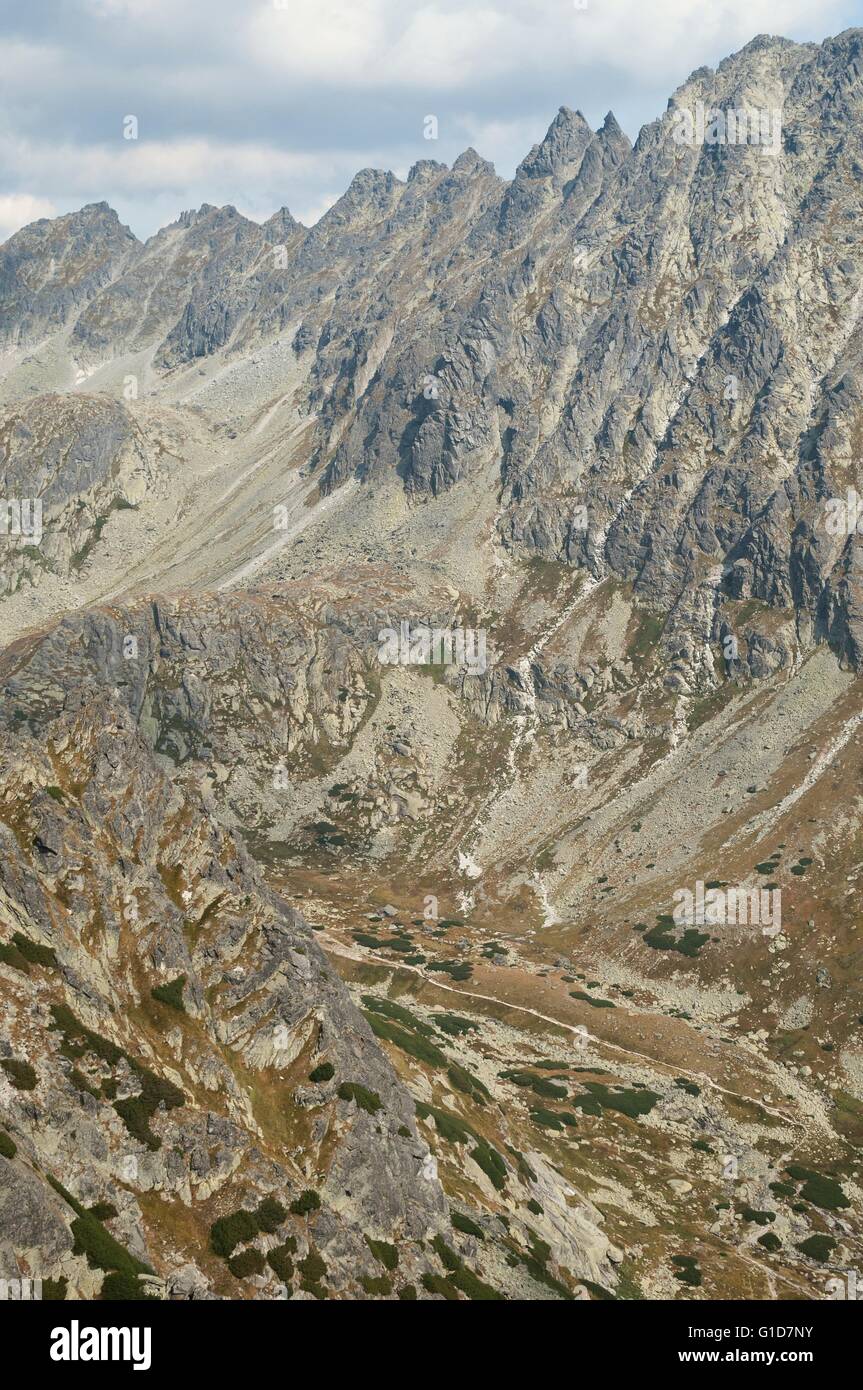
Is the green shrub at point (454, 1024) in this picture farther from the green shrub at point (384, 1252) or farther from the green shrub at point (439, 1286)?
the green shrub at point (384, 1252)

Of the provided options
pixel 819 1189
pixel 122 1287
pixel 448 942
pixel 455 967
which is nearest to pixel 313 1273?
pixel 122 1287

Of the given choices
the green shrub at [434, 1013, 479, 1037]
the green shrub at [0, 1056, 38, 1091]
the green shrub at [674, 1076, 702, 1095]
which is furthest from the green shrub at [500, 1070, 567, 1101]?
the green shrub at [0, 1056, 38, 1091]

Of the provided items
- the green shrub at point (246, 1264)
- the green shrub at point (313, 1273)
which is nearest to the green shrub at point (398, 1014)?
the green shrub at point (313, 1273)

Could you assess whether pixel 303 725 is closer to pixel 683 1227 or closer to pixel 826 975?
pixel 826 975

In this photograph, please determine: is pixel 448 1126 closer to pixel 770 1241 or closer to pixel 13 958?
pixel 770 1241

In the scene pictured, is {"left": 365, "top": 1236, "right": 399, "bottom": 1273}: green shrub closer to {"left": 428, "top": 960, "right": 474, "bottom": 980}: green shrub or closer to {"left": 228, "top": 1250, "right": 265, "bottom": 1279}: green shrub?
{"left": 228, "top": 1250, "right": 265, "bottom": 1279}: green shrub
